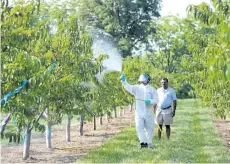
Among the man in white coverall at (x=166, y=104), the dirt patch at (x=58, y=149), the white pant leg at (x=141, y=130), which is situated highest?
the man in white coverall at (x=166, y=104)

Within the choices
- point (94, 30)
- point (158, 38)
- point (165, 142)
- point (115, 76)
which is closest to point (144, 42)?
point (158, 38)

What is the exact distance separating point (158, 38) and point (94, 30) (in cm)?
757

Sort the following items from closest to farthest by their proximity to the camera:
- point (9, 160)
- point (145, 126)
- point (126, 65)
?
point (9, 160) < point (145, 126) < point (126, 65)

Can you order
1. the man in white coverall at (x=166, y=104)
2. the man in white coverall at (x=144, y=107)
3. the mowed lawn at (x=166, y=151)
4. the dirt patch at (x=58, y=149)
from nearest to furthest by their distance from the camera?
the mowed lawn at (x=166, y=151) < the dirt patch at (x=58, y=149) < the man in white coverall at (x=144, y=107) < the man in white coverall at (x=166, y=104)

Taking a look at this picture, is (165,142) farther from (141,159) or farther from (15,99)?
(15,99)

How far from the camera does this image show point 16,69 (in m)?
6.47

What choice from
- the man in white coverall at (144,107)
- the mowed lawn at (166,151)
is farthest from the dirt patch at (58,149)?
the man in white coverall at (144,107)

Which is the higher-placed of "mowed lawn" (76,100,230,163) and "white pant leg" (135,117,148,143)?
"white pant leg" (135,117,148,143)

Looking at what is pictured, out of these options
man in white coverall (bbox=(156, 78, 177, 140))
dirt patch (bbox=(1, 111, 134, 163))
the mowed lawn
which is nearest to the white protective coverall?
the mowed lawn

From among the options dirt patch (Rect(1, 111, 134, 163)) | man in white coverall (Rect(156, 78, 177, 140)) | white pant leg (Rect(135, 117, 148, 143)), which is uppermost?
man in white coverall (Rect(156, 78, 177, 140))

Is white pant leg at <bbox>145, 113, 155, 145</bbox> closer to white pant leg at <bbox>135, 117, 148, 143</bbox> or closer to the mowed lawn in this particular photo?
white pant leg at <bbox>135, 117, 148, 143</bbox>

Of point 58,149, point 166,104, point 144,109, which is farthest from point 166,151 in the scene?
point 58,149

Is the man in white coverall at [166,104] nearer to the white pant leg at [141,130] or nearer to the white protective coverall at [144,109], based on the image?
the white protective coverall at [144,109]

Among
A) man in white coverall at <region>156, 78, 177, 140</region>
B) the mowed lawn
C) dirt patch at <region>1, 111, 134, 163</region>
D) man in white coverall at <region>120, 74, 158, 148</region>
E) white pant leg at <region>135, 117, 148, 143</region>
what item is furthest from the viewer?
man in white coverall at <region>156, 78, 177, 140</region>
